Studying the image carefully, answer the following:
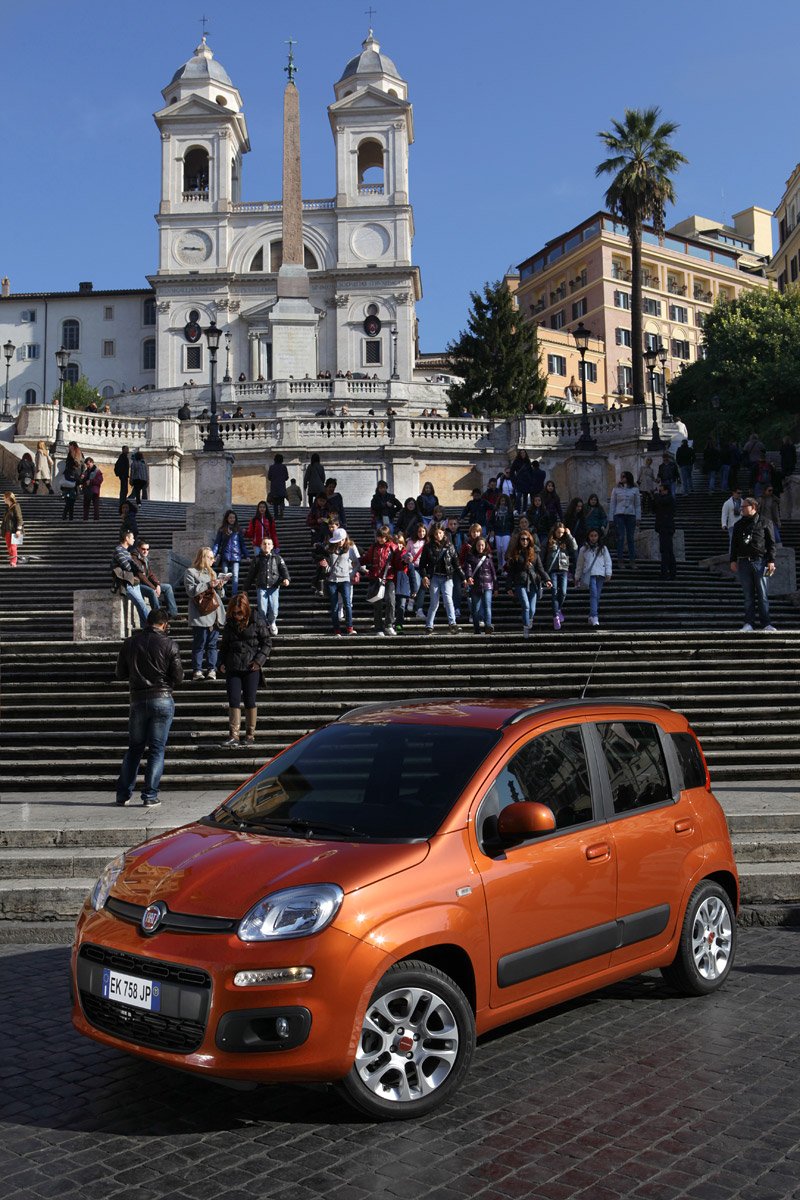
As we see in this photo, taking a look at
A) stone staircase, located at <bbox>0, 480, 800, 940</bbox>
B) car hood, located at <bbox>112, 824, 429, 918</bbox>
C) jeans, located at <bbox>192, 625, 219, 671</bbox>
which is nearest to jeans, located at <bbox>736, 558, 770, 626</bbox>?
stone staircase, located at <bbox>0, 480, 800, 940</bbox>

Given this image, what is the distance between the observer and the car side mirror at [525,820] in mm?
5062

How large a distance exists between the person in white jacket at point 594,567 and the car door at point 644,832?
36.9 feet

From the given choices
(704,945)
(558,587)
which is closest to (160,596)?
(558,587)

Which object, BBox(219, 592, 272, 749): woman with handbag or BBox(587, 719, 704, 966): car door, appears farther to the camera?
BBox(219, 592, 272, 749): woman with handbag

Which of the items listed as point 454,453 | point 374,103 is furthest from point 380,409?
point 374,103

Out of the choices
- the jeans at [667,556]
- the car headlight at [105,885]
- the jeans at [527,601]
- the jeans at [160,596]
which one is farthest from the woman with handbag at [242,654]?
the jeans at [667,556]

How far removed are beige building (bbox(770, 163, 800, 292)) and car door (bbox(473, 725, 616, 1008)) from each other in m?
75.2

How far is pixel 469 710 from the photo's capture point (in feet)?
19.7

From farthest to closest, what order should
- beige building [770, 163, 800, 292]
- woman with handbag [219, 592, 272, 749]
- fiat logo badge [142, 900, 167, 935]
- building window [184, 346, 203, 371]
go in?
building window [184, 346, 203, 371] → beige building [770, 163, 800, 292] → woman with handbag [219, 592, 272, 749] → fiat logo badge [142, 900, 167, 935]

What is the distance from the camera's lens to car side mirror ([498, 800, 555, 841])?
5062 millimetres

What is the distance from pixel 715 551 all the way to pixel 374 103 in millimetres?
73106

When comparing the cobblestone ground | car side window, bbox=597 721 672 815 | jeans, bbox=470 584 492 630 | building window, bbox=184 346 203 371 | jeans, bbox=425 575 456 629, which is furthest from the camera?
building window, bbox=184 346 203 371

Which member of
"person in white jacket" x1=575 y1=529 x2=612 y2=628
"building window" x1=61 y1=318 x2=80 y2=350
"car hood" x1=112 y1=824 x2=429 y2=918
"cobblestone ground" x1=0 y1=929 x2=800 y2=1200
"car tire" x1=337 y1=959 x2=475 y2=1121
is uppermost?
"building window" x1=61 y1=318 x2=80 y2=350

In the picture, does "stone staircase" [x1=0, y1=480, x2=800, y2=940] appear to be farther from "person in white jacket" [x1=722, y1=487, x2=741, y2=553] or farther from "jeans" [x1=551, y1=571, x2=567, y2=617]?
"person in white jacket" [x1=722, y1=487, x2=741, y2=553]
